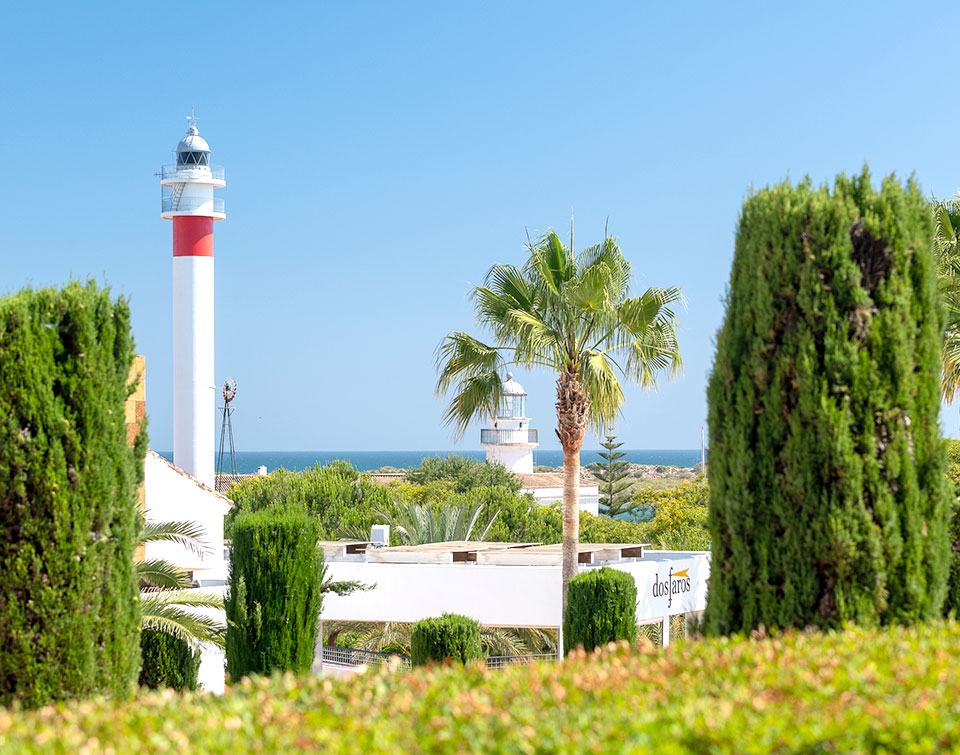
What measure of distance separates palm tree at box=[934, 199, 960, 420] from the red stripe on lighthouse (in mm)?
29489

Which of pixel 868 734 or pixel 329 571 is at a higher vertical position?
pixel 868 734

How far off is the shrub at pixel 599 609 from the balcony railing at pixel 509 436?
47.9 m

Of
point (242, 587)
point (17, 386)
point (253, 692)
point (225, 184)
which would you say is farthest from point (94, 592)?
point (225, 184)

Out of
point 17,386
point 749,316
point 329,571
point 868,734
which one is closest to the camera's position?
point 868,734

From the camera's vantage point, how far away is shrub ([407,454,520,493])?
6156 centimetres

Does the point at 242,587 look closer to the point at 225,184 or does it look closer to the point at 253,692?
the point at 253,692

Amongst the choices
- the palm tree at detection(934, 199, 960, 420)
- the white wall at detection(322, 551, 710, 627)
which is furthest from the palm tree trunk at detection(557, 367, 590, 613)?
the palm tree at detection(934, 199, 960, 420)

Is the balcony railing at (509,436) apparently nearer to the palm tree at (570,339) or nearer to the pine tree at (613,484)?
the pine tree at (613,484)

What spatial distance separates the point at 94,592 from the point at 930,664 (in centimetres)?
605

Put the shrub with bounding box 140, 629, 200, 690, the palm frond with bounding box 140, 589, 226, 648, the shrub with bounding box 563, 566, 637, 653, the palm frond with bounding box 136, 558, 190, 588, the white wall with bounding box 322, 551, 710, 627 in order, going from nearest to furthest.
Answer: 1. the palm frond with bounding box 140, 589, 226, 648
2. the palm frond with bounding box 136, 558, 190, 588
3. the shrub with bounding box 140, 629, 200, 690
4. the shrub with bounding box 563, 566, 637, 653
5. the white wall with bounding box 322, 551, 710, 627

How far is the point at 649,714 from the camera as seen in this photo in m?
4.11

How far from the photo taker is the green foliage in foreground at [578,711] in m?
3.94

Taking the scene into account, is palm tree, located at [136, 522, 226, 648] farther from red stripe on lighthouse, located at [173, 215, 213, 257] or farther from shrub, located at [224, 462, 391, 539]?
red stripe on lighthouse, located at [173, 215, 213, 257]

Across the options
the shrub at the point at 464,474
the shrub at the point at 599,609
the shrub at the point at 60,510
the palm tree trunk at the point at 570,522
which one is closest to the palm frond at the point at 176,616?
the shrub at the point at 60,510
